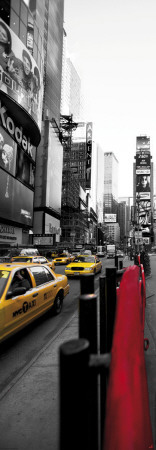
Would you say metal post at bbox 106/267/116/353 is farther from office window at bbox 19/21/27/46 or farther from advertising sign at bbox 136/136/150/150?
advertising sign at bbox 136/136/150/150

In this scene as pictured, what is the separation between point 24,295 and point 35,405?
2.18m

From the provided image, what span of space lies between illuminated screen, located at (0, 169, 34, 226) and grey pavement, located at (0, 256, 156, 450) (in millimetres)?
34538

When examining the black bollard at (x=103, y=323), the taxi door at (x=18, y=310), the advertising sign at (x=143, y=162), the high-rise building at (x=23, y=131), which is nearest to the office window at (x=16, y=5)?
the high-rise building at (x=23, y=131)

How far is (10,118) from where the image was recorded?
39656 mm

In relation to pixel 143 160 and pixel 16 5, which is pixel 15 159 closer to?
pixel 16 5

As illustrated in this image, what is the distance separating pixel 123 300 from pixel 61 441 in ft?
2.39

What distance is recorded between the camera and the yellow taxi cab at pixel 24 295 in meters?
4.12

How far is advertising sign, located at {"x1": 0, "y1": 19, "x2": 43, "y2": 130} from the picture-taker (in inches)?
1346

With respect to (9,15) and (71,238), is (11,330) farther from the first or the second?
(71,238)

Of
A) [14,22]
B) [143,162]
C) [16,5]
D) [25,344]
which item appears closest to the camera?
[25,344]

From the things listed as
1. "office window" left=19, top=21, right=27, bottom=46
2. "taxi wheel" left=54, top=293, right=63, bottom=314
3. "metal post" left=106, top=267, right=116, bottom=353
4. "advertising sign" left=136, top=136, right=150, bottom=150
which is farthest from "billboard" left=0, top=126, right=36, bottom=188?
"metal post" left=106, top=267, right=116, bottom=353

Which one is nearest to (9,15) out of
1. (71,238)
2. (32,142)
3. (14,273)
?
(32,142)

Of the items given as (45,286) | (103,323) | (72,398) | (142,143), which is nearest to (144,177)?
(142,143)

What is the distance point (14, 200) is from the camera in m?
→ 40.5
